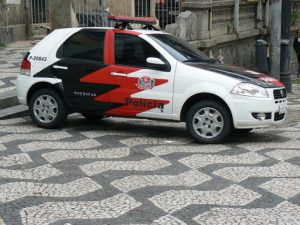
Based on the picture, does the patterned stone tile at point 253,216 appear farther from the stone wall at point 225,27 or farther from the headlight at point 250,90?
the stone wall at point 225,27

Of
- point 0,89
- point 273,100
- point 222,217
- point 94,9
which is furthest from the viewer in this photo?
point 94,9

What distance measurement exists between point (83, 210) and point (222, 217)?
4.21 ft

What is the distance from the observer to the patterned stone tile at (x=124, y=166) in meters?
6.96

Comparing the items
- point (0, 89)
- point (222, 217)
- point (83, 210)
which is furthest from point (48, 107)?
point (222, 217)

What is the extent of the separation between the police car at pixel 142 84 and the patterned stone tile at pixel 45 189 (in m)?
2.46

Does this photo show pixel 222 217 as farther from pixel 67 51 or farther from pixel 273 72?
pixel 273 72

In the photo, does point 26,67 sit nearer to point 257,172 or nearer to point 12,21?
point 257,172

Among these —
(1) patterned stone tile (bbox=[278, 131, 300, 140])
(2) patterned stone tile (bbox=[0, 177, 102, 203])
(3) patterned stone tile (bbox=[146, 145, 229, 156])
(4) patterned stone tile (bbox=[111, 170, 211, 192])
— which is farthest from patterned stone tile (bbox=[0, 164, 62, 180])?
(1) patterned stone tile (bbox=[278, 131, 300, 140])

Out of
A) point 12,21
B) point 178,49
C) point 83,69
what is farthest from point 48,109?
point 12,21

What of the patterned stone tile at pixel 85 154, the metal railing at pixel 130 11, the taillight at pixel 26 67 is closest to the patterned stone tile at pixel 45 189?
the patterned stone tile at pixel 85 154

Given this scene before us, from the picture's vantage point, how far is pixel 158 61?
8500mm

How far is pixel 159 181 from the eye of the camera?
6488 millimetres

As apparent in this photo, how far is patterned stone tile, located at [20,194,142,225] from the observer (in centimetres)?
528

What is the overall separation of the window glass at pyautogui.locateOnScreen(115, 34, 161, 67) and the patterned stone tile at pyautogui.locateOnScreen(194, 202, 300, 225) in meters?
3.64
